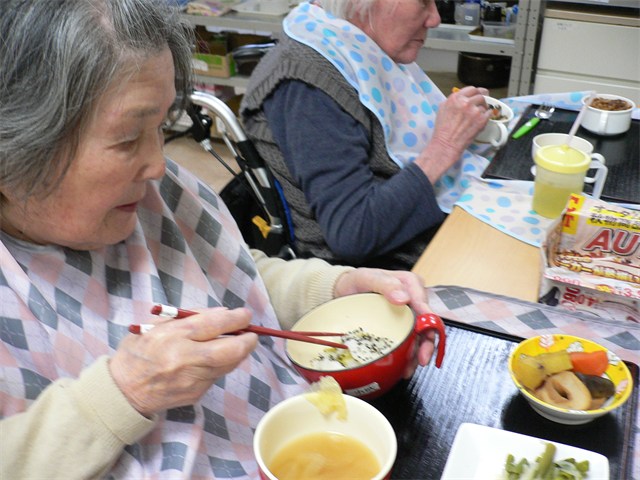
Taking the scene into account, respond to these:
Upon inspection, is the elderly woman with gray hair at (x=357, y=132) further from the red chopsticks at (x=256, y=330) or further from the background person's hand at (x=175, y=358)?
the background person's hand at (x=175, y=358)

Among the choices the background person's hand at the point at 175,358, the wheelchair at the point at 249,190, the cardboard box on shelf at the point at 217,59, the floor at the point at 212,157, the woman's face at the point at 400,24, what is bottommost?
the floor at the point at 212,157

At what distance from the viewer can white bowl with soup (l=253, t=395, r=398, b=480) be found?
0.62 m

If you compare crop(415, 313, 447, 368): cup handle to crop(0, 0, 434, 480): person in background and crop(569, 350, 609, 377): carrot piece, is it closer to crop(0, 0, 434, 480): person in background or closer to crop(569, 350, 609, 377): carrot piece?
crop(0, 0, 434, 480): person in background

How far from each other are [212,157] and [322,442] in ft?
10.5

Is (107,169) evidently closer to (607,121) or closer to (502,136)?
(502,136)

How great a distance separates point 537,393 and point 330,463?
0.95 ft

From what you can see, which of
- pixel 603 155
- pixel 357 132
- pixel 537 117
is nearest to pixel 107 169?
pixel 357 132

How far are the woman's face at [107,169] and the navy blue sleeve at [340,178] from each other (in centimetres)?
58

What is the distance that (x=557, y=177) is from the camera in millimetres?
1183

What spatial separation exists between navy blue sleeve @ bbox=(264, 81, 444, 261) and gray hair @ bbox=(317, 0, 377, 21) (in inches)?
13.6

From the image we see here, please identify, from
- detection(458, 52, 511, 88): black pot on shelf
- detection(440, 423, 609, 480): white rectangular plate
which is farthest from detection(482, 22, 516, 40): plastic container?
detection(440, 423, 609, 480): white rectangular plate

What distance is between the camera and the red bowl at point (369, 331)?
2.28ft

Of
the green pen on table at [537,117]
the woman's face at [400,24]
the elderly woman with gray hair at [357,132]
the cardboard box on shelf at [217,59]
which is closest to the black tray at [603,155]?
the green pen on table at [537,117]

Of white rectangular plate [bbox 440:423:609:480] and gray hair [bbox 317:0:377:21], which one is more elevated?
gray hair [bbox 317:0:377:21]
